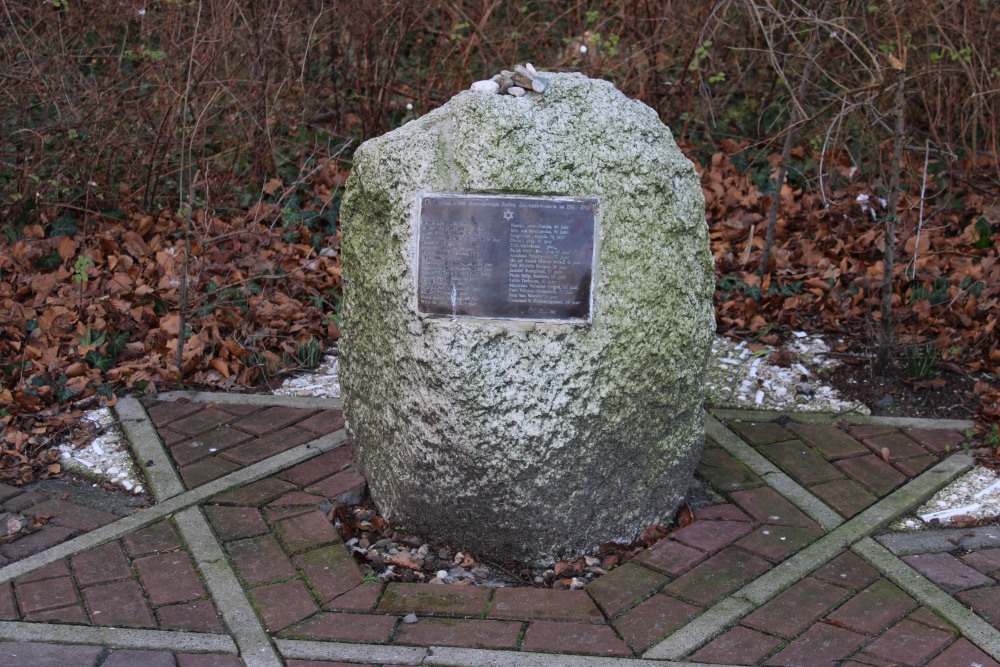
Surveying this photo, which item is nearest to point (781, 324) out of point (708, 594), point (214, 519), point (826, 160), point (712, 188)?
point (712, 188)

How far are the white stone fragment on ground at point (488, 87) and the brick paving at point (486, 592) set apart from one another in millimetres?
1476

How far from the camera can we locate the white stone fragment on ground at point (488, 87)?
3.10m

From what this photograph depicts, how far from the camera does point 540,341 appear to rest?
303 centimetres

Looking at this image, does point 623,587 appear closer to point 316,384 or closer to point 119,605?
point 119,605

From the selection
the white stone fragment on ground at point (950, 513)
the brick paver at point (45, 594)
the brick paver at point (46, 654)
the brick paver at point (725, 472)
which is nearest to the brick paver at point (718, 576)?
the brick paver at point (725, 472)

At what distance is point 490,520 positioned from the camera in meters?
3.19

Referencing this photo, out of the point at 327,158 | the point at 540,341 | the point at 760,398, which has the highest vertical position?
the point at 327,158

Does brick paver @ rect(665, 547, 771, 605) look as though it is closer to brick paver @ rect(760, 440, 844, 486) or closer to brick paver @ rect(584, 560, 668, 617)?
brick paver @ rect(584, 560, 668, 617)

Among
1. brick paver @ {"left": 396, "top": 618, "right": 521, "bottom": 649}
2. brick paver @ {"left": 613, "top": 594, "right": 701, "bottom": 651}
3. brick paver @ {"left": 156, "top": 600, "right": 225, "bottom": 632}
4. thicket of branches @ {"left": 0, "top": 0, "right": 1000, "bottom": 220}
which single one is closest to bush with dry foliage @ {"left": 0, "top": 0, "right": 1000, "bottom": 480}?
thicket of branches @ {"left": 0, "top": 0, "right": 1000, "bottom": 220}

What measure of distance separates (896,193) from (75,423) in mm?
3605

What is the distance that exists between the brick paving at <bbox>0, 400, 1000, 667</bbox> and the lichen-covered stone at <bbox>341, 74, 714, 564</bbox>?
0.89ft

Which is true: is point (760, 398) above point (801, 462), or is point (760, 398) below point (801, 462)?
above

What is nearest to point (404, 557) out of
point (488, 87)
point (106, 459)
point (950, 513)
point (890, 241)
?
point (106, 459)

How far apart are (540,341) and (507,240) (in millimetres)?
331
